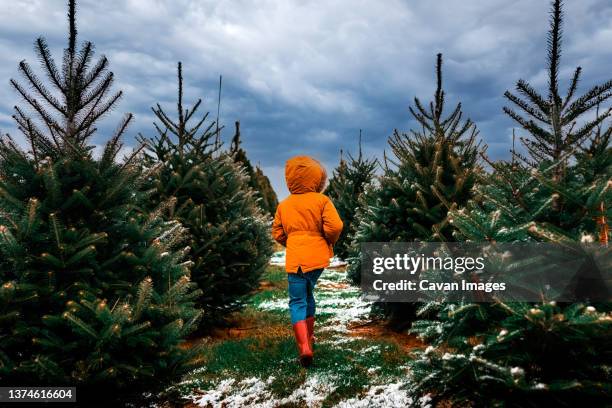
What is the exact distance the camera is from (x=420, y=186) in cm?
634

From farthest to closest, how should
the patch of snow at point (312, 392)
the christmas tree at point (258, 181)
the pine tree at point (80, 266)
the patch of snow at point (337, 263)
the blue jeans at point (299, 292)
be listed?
the christmas tree at point (258, 181) < the patch of snow at point (337, 263) < the blue jeans at point (299, 292) < the patch of snow at point (312, 392) < the pine tree at point (80, 266)

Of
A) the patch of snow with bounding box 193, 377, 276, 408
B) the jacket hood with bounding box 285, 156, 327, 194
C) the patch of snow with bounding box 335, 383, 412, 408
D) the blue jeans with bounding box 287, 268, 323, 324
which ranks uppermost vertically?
the jacket hood with bounding box 285, 156, 327, 194

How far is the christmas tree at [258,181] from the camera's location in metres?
22.2

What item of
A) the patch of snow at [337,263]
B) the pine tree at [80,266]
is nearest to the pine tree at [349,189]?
the patch of snow at [337,263]

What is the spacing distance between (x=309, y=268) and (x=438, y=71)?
4.02 metres

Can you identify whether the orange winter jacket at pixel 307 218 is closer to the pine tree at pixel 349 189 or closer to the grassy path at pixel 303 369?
the grassy path at pixel 303 369

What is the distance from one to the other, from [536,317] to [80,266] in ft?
10.2

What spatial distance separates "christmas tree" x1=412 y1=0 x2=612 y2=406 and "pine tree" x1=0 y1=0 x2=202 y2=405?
2006mm

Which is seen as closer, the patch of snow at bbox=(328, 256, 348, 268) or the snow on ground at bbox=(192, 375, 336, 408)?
the snow on ground at bbox=(192, 375, 336, 408)

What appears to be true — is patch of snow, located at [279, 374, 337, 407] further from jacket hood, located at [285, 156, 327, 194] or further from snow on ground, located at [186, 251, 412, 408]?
jacket hood, located at [285, 156, 327, 194]

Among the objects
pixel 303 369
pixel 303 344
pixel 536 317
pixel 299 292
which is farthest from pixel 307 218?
pixel 536 317

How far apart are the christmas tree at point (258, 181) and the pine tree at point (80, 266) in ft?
28.6

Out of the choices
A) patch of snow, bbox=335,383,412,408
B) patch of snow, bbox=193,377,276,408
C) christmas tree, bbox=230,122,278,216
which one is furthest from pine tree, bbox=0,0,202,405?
christmas tree, bbox=230,122,278,216

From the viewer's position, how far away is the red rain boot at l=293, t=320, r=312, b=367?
190 inches
